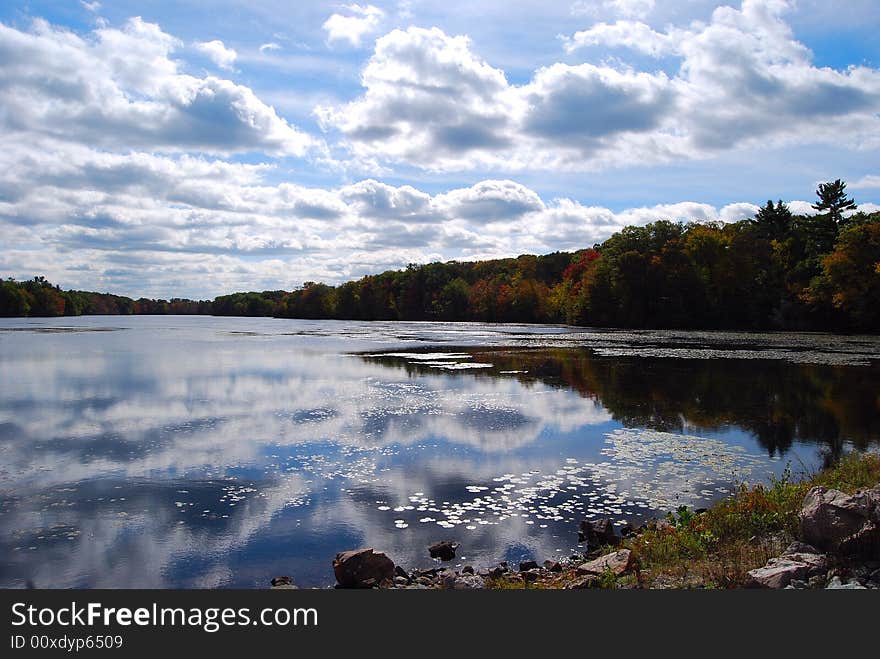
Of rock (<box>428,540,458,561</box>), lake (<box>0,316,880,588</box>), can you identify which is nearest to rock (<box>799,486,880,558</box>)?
lake (<box>0,316,880,588</box>)

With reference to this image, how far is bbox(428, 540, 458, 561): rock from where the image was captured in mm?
9883

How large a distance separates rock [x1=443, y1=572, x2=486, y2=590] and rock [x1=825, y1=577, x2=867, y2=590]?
4.10 metres

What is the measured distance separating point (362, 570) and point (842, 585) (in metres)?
5.85

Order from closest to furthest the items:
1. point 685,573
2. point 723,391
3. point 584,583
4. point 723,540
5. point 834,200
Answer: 1. point 584,583
2. point 685,573
3. point 723,540
4. point 723,391
5. point 834,200

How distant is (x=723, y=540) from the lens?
9.23m

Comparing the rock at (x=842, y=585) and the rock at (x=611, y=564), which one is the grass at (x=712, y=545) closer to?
the rock at (x=611, y=564)

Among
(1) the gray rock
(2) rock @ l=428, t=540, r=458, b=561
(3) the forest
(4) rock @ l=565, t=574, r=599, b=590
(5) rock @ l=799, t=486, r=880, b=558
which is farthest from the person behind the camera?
(3) the forest

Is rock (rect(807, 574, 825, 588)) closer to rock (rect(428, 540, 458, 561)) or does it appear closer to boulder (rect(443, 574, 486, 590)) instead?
boulder (rect(443, 574, 486, 590))

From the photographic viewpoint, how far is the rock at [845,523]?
7.59m

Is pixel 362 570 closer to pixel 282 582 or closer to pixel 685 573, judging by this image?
pixel 282 582

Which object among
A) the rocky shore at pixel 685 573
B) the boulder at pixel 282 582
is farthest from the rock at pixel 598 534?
the boulder at pixel 282 582

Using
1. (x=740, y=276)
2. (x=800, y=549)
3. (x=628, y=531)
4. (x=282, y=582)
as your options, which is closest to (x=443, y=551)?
(x=282, y=582)

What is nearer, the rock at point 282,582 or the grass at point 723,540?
the grass at point 723,540

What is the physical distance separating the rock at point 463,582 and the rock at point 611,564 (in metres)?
1.39
